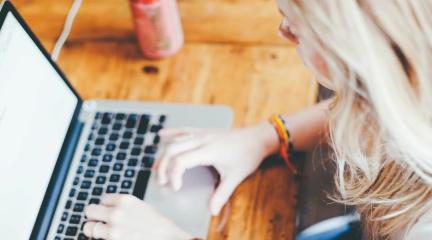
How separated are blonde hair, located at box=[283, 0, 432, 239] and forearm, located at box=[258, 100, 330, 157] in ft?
0.71

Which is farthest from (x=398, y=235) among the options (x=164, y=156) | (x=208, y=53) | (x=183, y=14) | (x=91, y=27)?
(x=91, y=27)

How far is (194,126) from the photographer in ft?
3.23

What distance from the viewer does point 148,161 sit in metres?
0.94

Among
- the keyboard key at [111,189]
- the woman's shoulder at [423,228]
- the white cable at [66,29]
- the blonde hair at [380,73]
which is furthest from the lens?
the white cable at [66,29]

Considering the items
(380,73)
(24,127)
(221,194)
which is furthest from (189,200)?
(380,73)

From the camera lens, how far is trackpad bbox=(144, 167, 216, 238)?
34.4 inches

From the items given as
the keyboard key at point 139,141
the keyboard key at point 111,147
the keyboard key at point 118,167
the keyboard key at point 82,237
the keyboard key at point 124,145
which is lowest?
the keyboard key at point 82,237

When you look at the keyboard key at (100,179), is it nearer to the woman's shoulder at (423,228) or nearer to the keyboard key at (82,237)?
the keyboard key at (82,237)

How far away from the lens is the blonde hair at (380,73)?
58 centimetres

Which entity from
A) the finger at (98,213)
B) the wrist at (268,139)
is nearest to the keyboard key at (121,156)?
the finger at (98,213)

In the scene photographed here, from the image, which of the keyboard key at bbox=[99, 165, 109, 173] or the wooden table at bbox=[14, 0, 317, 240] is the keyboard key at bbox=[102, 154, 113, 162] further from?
the wooden table at bbox=[14, 0, 317, 240]

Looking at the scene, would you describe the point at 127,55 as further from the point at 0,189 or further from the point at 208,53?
the point at 0,189

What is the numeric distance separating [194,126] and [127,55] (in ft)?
0.76

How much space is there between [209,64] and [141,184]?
280mm
